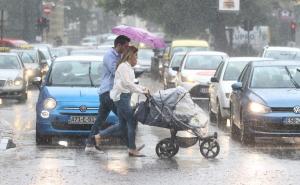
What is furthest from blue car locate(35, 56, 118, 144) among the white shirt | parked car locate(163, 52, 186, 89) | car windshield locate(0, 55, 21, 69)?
Result: parked car locate(163, 52, 186, 89)

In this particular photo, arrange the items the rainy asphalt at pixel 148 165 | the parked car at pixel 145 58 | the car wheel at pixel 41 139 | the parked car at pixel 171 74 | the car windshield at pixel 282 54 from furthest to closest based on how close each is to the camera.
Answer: the parked car at pixel 145 58 < the parked car at pixel 171 74 < the car windshield at pixel 282 54 < the car wheel at pixel 41 139 < the rainy asphalt at pixel 148 165

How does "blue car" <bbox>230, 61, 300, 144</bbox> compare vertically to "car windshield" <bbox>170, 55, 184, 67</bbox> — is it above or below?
above

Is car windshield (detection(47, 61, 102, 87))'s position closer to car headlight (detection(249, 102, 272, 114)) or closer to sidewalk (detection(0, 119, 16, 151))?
sidewalk (detection(0, 119, 16, 151))

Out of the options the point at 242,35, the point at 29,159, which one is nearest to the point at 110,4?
the point at 242,35

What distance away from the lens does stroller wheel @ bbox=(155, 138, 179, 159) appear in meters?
12.3

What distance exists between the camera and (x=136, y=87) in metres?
12.1

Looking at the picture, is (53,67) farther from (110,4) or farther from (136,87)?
(110,4)

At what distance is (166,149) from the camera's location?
1227cm

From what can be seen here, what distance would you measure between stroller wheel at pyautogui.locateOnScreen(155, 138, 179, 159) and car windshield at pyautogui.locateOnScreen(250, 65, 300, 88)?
3378 mm

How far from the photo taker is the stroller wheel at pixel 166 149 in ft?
40.2

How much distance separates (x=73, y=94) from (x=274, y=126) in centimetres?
322

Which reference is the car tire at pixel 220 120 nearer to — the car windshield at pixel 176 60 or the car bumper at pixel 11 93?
the car bumper at pixel 11 93

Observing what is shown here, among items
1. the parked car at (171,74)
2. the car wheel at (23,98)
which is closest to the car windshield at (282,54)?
the parked car at (171,74)

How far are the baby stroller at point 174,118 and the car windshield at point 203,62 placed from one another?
13.1 m
